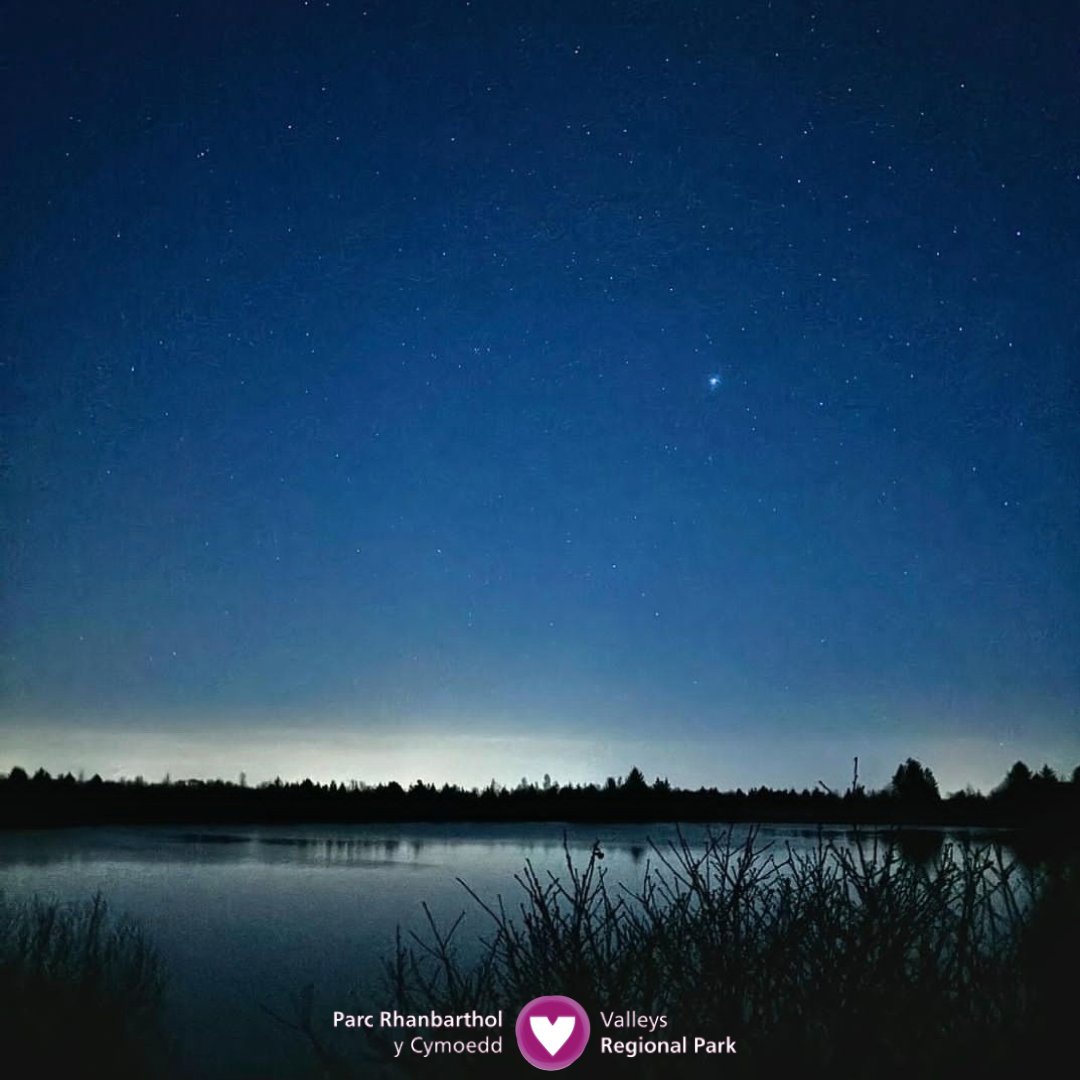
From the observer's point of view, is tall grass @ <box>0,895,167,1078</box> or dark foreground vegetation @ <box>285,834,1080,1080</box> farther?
tall grass @ <box>0,895,167,1078</box>

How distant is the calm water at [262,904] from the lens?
6.82 m

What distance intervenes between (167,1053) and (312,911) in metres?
15.3

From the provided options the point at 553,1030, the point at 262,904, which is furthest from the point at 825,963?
the point at 262,904

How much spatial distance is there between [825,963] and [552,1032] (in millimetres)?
1512

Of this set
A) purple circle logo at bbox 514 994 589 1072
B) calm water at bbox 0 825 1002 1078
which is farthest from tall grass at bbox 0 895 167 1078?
purple circle logo at bbox 514 994 589 1072

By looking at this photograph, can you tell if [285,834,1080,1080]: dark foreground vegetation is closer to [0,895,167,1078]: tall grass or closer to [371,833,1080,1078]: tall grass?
[371,833,1080,1078]: tall grass

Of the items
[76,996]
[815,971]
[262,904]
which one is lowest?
[262,904]

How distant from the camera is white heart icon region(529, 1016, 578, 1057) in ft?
10.8

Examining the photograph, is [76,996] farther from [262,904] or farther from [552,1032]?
[262,904]

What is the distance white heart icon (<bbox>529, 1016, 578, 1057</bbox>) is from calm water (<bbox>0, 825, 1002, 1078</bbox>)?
3.44ft

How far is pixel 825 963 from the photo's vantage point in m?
4.30

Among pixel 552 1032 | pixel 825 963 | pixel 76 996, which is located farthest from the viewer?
pixel 76 996

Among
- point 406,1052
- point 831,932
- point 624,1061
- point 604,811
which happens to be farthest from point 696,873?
point 604,811

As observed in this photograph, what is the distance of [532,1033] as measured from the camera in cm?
332
